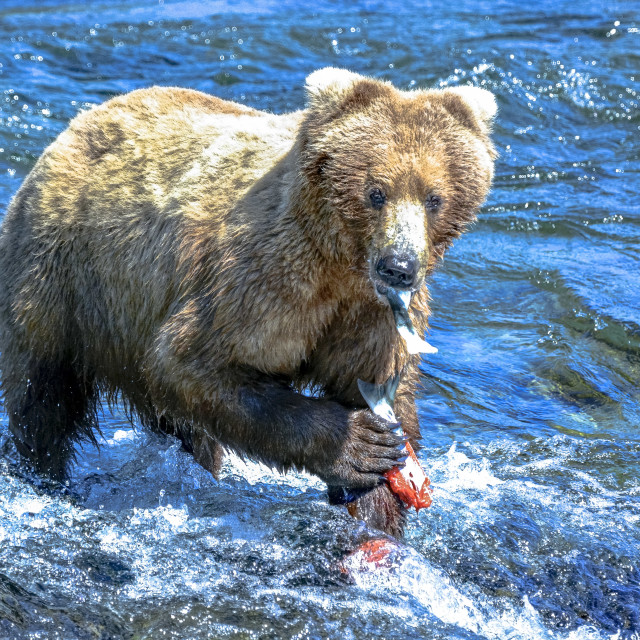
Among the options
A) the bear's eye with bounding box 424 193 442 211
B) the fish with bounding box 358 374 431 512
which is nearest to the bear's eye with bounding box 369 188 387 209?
the bear's eye with bounding box 424 193 442 211

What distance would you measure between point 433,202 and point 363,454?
123 cm

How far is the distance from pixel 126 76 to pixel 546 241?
6233 millimetres

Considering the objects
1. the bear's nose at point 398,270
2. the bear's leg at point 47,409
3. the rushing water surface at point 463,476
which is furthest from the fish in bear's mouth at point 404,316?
the bear's leg at point 47,409

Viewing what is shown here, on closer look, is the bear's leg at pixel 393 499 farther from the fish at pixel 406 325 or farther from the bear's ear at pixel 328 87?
the bear's ear at pixel 328 87

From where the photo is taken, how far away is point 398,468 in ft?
17.1

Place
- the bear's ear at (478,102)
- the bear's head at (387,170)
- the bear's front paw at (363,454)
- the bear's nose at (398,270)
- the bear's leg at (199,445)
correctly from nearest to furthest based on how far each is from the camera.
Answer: the bear's nose at (398,270), the bear's head at (387,170), the bear's ear at (478,102), the bear's front paw at (363,454), the bear's leg at (199,445)

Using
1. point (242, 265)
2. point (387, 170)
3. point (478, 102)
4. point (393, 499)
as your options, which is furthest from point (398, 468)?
point (478, 102)

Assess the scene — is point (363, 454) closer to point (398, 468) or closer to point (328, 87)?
point (398, 468)

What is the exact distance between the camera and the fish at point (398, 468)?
5.28m

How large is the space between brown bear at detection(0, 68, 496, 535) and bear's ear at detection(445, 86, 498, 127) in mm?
13

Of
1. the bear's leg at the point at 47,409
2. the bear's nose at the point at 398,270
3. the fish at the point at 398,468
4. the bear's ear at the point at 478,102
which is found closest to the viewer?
the bear's nose at the point at 398,270

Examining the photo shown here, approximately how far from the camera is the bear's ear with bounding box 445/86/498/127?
4.95 metres

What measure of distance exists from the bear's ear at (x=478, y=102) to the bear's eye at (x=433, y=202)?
0.51 meters

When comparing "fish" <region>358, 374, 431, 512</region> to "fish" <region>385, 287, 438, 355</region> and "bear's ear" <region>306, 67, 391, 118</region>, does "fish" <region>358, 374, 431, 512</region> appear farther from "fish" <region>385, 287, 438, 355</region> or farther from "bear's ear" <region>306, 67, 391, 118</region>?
"bear's ear" <region>306, 67, 391, 118</region>
